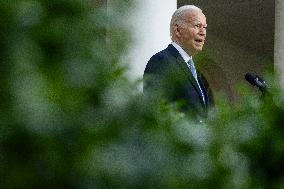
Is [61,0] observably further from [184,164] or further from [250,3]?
[250,3]

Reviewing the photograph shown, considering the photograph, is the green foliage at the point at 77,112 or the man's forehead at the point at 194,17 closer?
the green foliage at the point at 77,112

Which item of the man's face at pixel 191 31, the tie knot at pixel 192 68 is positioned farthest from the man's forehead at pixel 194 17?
the tie knot at pixel 192 68

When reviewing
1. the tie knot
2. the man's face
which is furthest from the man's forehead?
the tie knot

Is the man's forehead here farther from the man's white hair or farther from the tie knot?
the tie knot

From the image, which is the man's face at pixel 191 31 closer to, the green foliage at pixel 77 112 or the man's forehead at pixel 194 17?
the man's forehead at pixel 194 17

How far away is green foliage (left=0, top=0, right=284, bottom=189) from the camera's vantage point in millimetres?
732

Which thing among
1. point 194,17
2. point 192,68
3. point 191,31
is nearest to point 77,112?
point 192,68

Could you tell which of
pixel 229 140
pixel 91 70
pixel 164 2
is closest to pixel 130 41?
pixel 91 70

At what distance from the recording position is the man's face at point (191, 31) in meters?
4.84

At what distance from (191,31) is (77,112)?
4277mm

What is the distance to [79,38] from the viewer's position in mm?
752

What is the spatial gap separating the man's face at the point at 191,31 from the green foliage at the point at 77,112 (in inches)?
155

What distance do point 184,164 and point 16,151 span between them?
0.47 feet

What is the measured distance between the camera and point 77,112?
0.74 meters
